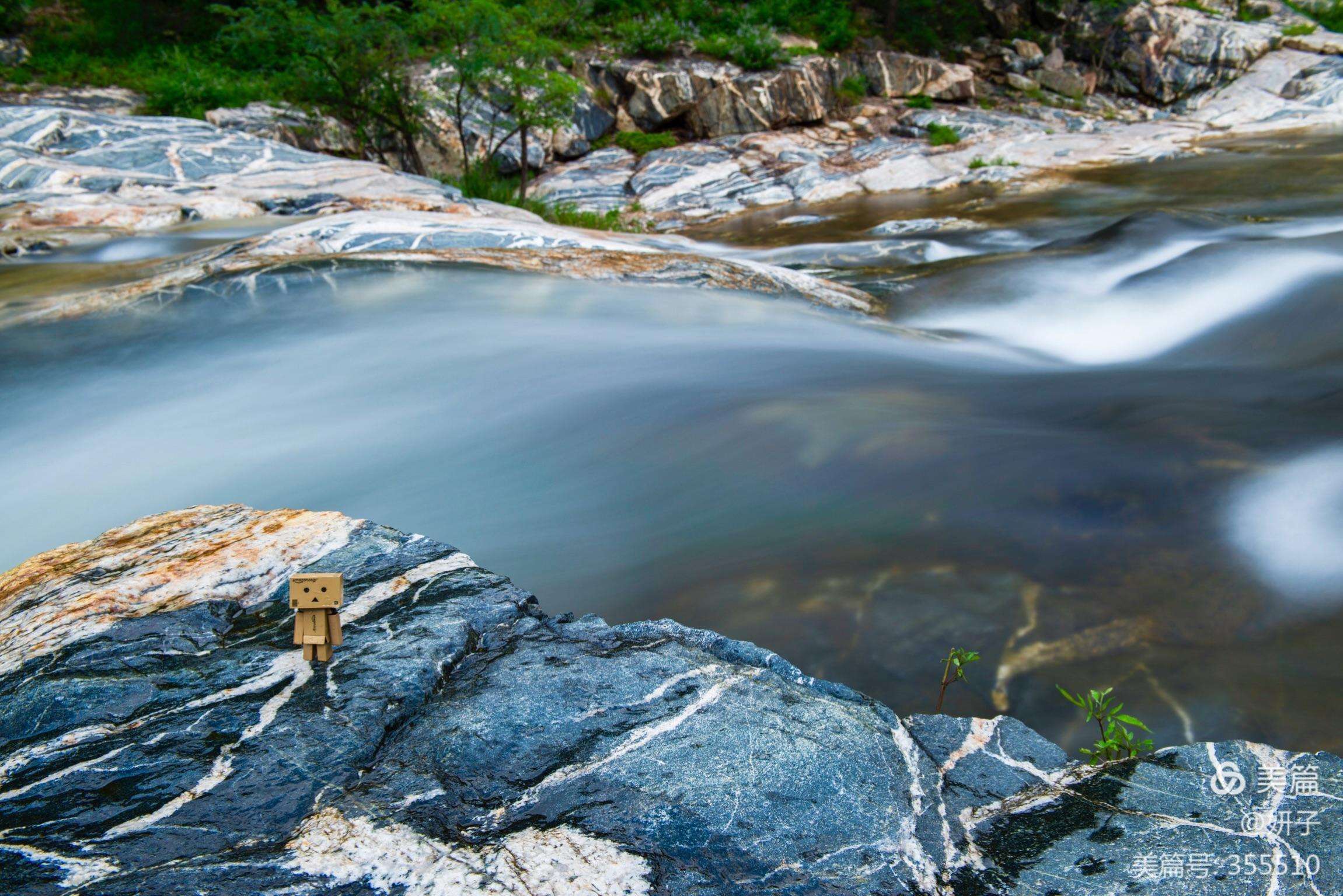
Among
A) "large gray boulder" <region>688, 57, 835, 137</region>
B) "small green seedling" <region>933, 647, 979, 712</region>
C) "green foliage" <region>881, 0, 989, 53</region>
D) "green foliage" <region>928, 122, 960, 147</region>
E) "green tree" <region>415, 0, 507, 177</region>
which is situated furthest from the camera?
"green foliage" <region>881, 0, 989, 53</region>

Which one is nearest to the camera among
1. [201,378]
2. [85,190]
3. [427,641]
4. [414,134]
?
[427,641]

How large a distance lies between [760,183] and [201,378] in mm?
13486

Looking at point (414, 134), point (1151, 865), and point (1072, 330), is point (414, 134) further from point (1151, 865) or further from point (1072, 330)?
point (1151, 865)

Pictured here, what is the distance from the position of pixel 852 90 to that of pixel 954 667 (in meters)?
20.3

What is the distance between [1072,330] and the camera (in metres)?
6.26

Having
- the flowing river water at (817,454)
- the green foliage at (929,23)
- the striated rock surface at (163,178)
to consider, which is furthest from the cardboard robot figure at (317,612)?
the green foliage at (929,23)

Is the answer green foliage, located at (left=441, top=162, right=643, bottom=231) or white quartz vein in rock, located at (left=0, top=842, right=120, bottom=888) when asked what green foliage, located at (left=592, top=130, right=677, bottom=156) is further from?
white quartz vein in rock, located at (left=0, top=842, right=120, bottom=888)

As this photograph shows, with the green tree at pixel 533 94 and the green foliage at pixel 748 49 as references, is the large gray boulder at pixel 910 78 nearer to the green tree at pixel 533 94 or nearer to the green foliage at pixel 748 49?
the green foliage at pixel 748 49

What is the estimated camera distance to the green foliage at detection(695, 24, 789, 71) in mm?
19469

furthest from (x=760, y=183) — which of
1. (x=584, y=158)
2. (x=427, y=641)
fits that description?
(x=427, y=641)

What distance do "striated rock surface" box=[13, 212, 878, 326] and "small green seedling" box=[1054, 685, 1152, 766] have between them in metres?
4.41

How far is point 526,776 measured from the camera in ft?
5.47

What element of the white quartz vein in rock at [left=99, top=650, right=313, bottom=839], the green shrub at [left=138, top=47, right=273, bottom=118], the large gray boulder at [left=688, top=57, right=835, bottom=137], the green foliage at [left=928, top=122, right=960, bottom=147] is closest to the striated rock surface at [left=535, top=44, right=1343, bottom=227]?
the green foliage at [left=928, top=122, right=960, bottom=147]

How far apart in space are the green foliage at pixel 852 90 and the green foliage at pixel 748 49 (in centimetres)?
157
